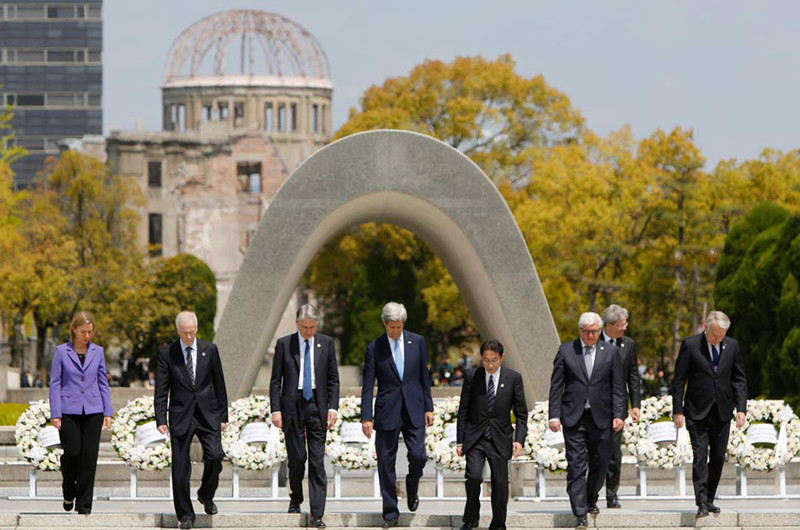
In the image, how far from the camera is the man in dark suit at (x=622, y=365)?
52.7 ft

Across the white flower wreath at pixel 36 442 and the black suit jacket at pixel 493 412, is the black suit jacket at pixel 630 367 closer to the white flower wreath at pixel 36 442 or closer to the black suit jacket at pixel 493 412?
the black suit jacket at pixel 493 412

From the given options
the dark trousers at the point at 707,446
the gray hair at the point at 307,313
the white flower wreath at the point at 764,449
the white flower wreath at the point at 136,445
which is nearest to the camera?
the gray hair at the point at 307,313

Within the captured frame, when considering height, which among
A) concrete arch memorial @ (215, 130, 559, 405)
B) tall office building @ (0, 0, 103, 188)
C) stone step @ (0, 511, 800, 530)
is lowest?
stone step @ (0, 511, 800, 530)

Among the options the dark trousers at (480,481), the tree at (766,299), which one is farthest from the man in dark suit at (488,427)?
the tree at (766,299)

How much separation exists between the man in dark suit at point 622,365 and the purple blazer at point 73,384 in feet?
15.1

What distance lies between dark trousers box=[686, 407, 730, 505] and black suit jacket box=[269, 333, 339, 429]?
3184mm

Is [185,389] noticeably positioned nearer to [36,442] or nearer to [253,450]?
[253,450]

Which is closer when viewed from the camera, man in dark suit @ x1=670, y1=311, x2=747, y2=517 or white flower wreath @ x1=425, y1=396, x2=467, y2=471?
man in dark suit @ x1=670, y1=311, x2=747, y2=517

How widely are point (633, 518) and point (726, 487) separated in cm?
474

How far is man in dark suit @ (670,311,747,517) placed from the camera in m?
15.4

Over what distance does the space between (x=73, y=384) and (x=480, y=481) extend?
360 cm

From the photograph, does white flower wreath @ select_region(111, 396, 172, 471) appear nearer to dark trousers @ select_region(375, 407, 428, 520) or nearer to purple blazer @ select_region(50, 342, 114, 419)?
purple blazer @ select_region(50, 342, 114, 419)

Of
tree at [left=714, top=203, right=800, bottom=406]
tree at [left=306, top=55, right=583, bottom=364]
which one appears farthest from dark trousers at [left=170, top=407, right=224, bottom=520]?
tree at [left=306, top=55, right=583, bottom=364]

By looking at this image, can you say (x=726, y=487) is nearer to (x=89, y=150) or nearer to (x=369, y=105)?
(x=369, y=105)
